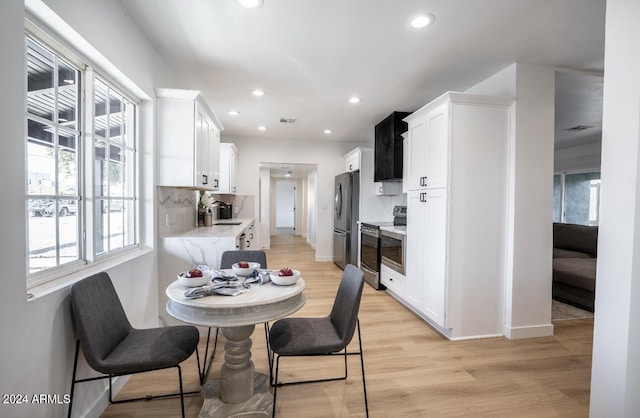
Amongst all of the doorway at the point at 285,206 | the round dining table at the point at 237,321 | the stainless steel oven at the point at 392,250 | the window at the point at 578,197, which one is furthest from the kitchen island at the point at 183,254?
the doorway at the point at 285,206

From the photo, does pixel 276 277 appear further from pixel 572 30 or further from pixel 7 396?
pixel 572 30

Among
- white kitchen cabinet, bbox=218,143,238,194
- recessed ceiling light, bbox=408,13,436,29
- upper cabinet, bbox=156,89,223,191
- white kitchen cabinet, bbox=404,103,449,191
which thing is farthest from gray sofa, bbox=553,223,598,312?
white kitchen cabinet, bbox=218,143,238,194

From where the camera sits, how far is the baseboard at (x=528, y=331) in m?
2.64

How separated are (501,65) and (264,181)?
662cm

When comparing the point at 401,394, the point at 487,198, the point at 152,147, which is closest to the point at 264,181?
the point at 152,147

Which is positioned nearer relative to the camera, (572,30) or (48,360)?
(48,360)

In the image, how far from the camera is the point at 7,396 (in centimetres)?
104

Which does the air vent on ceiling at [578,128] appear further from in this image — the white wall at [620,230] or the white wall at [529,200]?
the white wall at [620,230]

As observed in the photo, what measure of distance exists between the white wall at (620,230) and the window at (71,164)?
8.54ft

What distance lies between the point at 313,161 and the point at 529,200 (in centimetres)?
412

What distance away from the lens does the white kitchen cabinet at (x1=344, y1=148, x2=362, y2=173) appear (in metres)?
4.97

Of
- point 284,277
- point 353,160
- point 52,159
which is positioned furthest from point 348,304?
point 353,160

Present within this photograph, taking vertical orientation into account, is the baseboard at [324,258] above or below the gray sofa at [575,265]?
below

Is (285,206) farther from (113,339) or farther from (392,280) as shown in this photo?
(113,339)
